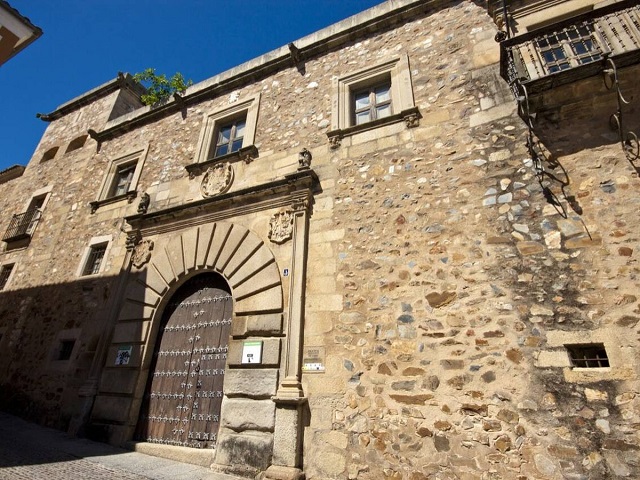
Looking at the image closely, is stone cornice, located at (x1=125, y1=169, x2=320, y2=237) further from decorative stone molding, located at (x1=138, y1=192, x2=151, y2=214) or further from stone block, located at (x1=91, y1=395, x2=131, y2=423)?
stone block, located at (x1=91, y1=395, x2=131, y2=423)

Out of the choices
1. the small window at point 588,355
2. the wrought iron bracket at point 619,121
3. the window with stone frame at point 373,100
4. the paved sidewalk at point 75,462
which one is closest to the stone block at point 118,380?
the paved sidewalk at point 75,462

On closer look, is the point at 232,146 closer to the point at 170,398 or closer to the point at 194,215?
the point at 194,215

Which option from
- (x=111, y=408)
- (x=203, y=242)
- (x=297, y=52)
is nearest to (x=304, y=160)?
(x=203, y=242)

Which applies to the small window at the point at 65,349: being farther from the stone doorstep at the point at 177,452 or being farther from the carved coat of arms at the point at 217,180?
the carved coat of arms at the point at 217,180

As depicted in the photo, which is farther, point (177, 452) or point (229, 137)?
point (229, 137)

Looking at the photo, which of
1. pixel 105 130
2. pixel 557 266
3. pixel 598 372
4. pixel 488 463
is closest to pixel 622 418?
pixel 598 372

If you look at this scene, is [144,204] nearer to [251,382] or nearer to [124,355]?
[124,355]

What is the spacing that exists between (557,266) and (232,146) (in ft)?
18.4

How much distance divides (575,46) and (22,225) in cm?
1190

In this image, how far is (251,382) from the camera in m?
4.25

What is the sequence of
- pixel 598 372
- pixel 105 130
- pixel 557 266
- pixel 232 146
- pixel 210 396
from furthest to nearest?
pixel 105 130 → pixel 232 146 → pixel 210 396 → pixel 557 266 → pixel 598 372

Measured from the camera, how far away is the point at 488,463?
10.0 feet

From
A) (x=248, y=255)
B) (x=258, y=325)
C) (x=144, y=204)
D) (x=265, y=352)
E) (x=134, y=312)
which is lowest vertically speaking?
(x=265, y=352)

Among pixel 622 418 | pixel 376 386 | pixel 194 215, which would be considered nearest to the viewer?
pixel 622 418
